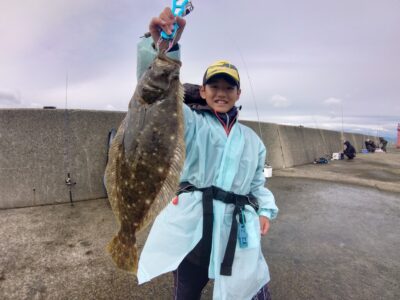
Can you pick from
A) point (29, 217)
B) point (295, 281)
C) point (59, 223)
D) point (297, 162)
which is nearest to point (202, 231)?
point (295, 281)

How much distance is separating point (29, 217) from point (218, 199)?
3.68 metres

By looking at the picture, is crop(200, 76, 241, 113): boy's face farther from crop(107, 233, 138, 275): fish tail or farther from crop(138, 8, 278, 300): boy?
crop(107, 233, 138, 275): fish tail

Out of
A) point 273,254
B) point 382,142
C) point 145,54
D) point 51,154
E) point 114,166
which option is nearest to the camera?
point 114,166

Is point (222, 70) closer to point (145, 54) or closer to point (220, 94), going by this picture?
point (220, 94)

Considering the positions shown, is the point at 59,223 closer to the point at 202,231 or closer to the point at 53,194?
the point at 53,194

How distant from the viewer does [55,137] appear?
4730 mm

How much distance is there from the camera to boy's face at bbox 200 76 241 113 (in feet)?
6.29

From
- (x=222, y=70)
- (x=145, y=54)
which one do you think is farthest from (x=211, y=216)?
(x=145, y=54)

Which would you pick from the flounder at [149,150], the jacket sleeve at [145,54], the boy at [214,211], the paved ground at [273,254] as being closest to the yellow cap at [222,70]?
the boy at [214,211]

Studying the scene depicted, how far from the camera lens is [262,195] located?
6.51 feet

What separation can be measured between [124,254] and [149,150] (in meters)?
0.68

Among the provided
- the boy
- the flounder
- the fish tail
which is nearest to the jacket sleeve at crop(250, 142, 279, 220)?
the boy

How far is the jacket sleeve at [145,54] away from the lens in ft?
6.00

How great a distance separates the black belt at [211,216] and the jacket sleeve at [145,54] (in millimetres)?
874
